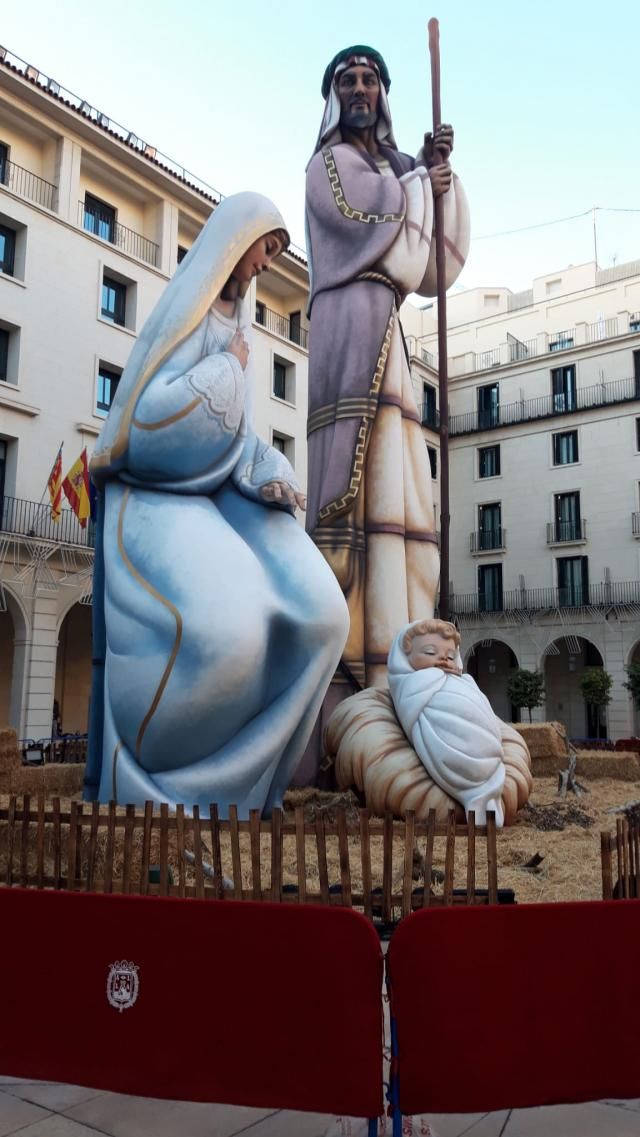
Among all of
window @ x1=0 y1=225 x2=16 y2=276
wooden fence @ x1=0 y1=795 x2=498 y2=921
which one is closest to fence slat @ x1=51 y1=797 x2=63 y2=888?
wooden fence @ x1=0 y1=795 x2=498 y2=921

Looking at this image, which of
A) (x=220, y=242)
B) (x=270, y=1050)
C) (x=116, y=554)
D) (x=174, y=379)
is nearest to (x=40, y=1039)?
(x=270, y=1050)

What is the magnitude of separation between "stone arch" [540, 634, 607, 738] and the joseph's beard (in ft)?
83.5

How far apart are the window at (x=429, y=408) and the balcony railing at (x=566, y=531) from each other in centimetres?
603

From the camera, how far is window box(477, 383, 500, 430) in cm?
3844

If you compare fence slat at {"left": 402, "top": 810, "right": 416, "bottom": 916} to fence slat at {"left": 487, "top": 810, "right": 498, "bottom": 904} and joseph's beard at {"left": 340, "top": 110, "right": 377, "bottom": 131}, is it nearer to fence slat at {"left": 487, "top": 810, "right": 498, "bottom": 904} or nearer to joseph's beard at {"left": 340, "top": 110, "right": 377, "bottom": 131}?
fence slat at {"left": 487, "top": 810, "right": 498, "bottom": 904}

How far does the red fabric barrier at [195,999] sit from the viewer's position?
284cm

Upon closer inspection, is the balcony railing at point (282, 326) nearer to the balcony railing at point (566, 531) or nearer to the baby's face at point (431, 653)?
the balcony railing at point (566, 531)

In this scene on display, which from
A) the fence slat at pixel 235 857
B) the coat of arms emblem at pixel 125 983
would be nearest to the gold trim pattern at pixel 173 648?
the fence slat at pixel 235 857

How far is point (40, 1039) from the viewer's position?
3.16 metres

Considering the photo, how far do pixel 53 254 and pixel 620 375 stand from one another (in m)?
21.1

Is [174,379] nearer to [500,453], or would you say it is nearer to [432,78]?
[432,78]

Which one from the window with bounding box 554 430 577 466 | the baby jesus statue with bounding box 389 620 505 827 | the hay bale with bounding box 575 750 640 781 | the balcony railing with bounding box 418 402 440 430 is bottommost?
the hay bale with bounding box 575 750 640 781

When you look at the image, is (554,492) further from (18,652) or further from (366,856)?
(366,856)

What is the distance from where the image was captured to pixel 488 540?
123ft
